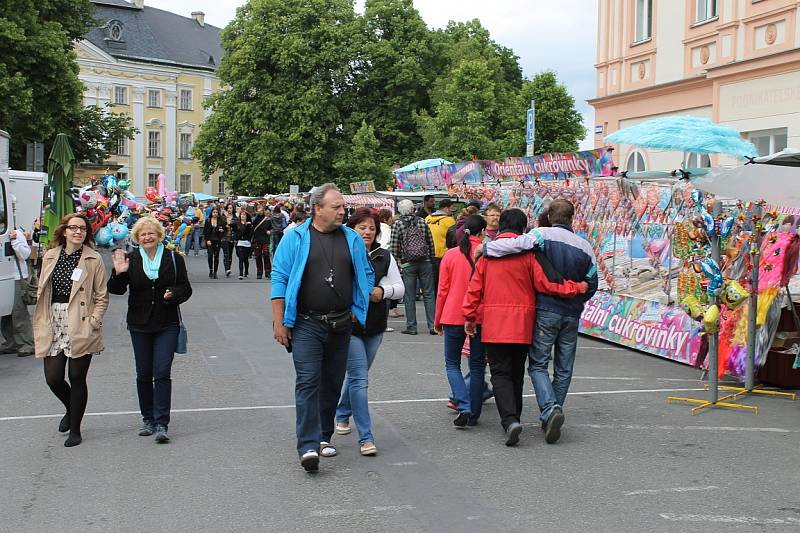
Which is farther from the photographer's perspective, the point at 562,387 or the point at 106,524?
the point at 562,387

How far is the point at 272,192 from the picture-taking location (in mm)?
51688

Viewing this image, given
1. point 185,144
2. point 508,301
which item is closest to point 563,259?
point 508,301

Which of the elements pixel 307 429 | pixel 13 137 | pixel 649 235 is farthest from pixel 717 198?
pixel 13 137

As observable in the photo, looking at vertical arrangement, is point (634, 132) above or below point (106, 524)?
above

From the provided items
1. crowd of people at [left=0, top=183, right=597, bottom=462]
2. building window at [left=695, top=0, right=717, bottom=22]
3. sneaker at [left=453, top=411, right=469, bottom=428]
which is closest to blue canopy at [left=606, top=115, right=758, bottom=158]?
crowd of people at [left=0, top=183, right=597, bottom=462]

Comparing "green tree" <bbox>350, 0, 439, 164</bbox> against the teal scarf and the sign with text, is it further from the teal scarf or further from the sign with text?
the teal scarf

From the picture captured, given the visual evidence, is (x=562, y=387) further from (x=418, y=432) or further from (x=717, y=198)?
(x=717, y=198)

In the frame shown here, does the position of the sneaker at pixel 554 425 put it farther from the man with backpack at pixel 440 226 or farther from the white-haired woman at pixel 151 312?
the man with backpack at pixel 440 226

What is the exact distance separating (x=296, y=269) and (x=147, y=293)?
5.28 ft

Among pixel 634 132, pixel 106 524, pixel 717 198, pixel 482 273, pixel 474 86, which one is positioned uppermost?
pixel 474 86

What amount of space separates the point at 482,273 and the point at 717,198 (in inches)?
162

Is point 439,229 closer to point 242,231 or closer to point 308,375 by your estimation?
point 308,375

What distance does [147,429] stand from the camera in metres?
7.61

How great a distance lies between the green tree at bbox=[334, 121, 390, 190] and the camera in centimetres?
4806
